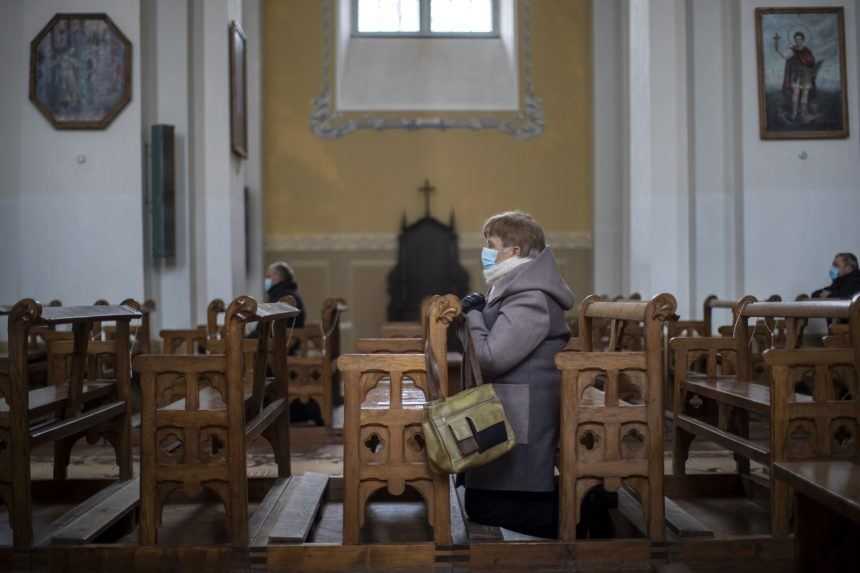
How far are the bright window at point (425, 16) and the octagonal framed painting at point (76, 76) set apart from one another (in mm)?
5160

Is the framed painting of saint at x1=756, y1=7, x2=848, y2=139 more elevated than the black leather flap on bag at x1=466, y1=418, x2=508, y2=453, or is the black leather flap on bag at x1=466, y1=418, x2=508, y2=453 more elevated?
the framed painting of saint at x1=756, y1=7, x2=848, y2=139

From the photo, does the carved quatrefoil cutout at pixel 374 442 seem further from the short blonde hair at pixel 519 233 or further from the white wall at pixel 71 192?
the white wall at pixel 71 192

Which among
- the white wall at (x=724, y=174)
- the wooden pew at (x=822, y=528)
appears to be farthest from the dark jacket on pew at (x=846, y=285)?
the wooden pew at (x=822, y=528)

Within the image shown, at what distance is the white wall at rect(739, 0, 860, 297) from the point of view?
9.88m

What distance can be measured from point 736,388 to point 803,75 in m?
6.45

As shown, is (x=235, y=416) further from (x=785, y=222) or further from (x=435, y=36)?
(x=435, y=36)

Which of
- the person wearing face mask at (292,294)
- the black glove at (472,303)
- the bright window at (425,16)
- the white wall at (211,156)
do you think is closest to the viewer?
the black glove at (472,303)

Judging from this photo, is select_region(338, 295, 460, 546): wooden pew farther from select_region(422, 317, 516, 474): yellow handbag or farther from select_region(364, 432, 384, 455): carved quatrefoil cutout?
select_region(422, 317, 516, 474): yellow handbag

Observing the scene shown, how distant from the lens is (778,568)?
3.44m

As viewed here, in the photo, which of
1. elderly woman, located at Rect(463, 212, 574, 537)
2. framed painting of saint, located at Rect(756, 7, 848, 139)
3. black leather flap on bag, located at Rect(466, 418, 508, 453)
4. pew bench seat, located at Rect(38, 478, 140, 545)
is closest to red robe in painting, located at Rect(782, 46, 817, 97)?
framed painting of saint, located at Rect(756, 7, 848, 139)

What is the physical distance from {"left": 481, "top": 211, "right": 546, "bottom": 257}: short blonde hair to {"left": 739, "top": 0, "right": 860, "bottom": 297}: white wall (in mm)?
6735

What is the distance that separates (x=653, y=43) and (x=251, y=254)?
612cm

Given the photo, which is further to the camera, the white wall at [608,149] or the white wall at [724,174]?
the white wall at [608,149]

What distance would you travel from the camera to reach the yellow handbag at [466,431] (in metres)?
3.22
